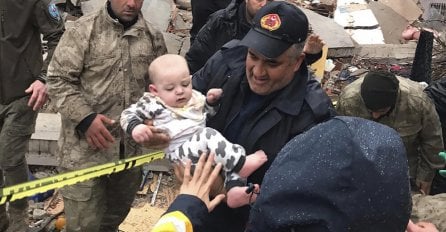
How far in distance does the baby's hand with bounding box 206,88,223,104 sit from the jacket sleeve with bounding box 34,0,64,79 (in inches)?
73.1

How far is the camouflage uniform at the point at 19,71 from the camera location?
4352 mm

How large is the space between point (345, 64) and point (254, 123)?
18.5ft

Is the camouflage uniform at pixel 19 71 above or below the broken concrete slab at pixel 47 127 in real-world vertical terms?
above

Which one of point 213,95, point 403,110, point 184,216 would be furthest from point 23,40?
point 403,110

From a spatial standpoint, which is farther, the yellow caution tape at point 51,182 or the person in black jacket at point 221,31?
the person in black jacket at point 221,31

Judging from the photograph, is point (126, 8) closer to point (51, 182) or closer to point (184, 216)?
point (51, 182)

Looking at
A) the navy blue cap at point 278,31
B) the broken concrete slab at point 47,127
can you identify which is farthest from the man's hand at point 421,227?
the broken concrete slab at point 47,127

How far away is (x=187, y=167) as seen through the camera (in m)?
2.71

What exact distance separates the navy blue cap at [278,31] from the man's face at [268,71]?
4 centimetres

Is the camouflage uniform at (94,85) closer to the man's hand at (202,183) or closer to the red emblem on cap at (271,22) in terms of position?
the red emblem on cap at (271,22)

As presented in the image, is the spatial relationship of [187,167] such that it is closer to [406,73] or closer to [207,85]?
[207,85]

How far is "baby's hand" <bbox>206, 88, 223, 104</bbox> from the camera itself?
3111 millimetres

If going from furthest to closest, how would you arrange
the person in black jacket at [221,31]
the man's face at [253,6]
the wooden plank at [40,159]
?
the wooden plank at [40,159] < the person in black jacket at [221,31] < the man's face at [253,6]

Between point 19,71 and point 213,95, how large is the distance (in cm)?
223
